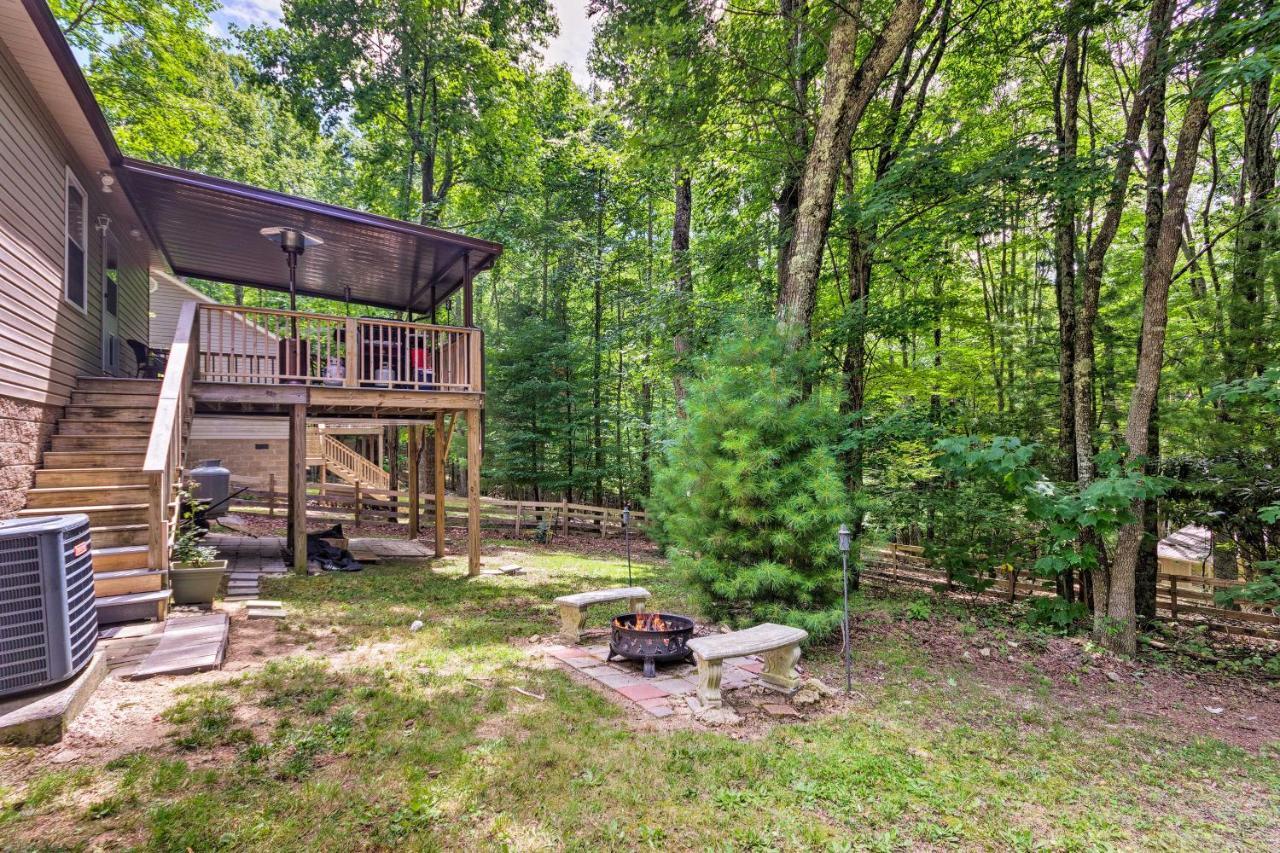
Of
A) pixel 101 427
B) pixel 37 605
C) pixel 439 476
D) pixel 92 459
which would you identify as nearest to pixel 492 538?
pixel 439 476

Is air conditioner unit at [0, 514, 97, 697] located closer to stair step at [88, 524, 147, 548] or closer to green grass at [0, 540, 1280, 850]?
green grass at [0, 540, 1280, 850]

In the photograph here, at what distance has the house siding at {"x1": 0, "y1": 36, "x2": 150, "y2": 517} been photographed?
196 inches

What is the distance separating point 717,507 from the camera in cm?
598

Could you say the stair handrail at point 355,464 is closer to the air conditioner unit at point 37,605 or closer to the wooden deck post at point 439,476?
the wooden deck post at point 439,476

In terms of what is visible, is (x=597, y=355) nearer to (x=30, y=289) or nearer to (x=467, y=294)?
(x=467, y=294)

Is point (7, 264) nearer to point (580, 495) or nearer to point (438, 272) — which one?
point (438, 272)

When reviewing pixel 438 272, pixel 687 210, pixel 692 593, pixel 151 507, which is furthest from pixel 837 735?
pixel 687 210

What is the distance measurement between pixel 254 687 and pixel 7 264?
169 inches

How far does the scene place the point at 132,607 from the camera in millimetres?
4805

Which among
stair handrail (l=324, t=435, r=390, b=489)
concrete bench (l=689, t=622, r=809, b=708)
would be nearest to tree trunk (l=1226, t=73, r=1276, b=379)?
concrete bench (l=689, t=622, r=809, b=708)

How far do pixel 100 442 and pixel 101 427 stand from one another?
195mm

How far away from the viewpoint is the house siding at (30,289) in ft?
16.3

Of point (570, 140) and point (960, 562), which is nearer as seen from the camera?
point (960, 562)

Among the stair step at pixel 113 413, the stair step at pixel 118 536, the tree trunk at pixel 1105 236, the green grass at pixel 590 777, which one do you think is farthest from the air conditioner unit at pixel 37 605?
the tree trunk at pixel 1105 236
